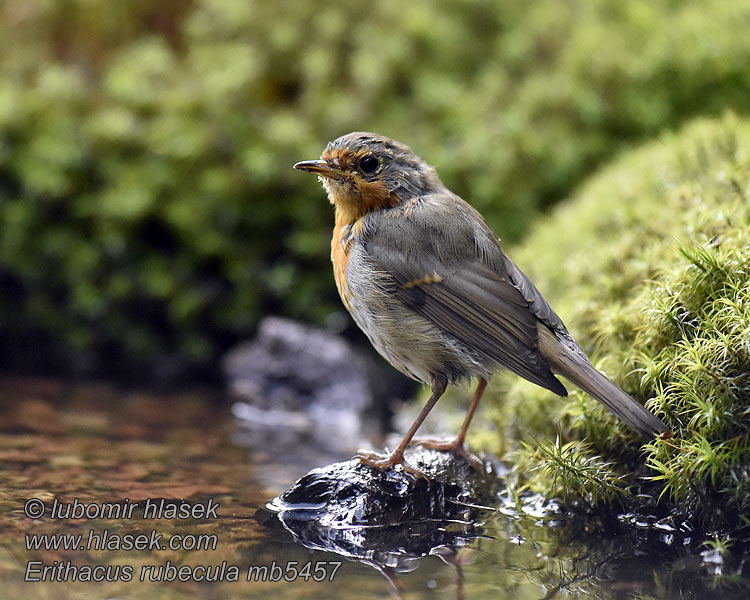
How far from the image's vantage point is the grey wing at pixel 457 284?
144 inches

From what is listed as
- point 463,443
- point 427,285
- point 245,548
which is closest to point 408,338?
point 427,285

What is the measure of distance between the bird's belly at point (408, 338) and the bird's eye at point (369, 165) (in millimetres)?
573

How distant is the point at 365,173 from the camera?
421cm

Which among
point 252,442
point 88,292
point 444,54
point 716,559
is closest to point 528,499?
point 716,559

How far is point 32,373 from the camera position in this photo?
6387mm

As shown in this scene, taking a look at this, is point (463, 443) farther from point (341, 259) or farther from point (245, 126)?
point (245, 126)

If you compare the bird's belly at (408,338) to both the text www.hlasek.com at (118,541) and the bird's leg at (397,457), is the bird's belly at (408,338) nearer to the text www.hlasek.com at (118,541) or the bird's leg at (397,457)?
the bird's leg at (397,457)

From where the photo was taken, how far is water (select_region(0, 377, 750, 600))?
8.93 ft

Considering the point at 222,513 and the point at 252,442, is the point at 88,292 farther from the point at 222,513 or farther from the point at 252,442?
the point at 222,513

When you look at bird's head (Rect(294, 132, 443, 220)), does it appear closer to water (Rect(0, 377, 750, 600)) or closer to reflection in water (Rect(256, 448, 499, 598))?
reflection in water (Rect(256, 448, 499, 598))

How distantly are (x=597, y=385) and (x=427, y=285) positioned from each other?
37.6 inches

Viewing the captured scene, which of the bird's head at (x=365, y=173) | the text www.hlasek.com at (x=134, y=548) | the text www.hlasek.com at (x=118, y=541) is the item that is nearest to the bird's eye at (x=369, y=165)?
the bird's head at (x=365, y=173)

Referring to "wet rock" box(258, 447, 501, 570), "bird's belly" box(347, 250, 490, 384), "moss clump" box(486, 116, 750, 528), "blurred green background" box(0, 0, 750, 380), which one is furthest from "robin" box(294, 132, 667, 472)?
"blurred green background" box(0, 0, 750, 380)

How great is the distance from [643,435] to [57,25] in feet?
20.5
